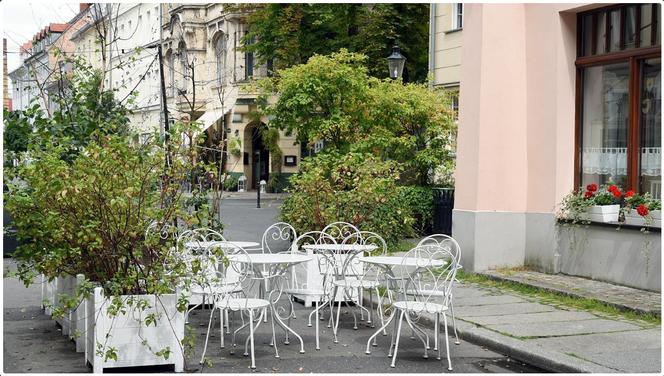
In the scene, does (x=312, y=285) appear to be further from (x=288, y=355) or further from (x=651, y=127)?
(x=651, y=127)

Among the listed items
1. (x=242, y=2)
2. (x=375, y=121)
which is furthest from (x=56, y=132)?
(x=242, y=2)

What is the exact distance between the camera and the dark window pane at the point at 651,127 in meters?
11.7

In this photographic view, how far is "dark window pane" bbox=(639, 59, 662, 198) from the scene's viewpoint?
11.7 meters

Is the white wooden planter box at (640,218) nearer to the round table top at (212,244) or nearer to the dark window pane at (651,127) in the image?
the dark window pane at (651,127)

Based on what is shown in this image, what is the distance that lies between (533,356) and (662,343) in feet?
4.23

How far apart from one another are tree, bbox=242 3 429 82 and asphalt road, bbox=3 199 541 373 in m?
20.9

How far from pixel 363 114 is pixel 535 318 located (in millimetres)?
10343

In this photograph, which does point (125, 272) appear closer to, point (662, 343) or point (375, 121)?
point (662, 343)

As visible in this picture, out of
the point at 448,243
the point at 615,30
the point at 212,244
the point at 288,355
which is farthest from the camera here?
the point at 448,243

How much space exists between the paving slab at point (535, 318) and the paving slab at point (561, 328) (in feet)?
0.56

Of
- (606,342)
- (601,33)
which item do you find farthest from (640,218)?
(606,342)

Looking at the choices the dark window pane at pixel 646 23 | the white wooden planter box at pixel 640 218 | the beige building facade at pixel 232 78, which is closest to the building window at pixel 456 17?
the dark window pane at pixel 646 23

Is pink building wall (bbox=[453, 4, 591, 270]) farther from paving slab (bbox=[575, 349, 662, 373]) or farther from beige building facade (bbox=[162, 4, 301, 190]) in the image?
beige building facade (bbox=[162, 4, 301, 190])

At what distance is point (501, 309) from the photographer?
408 inches
